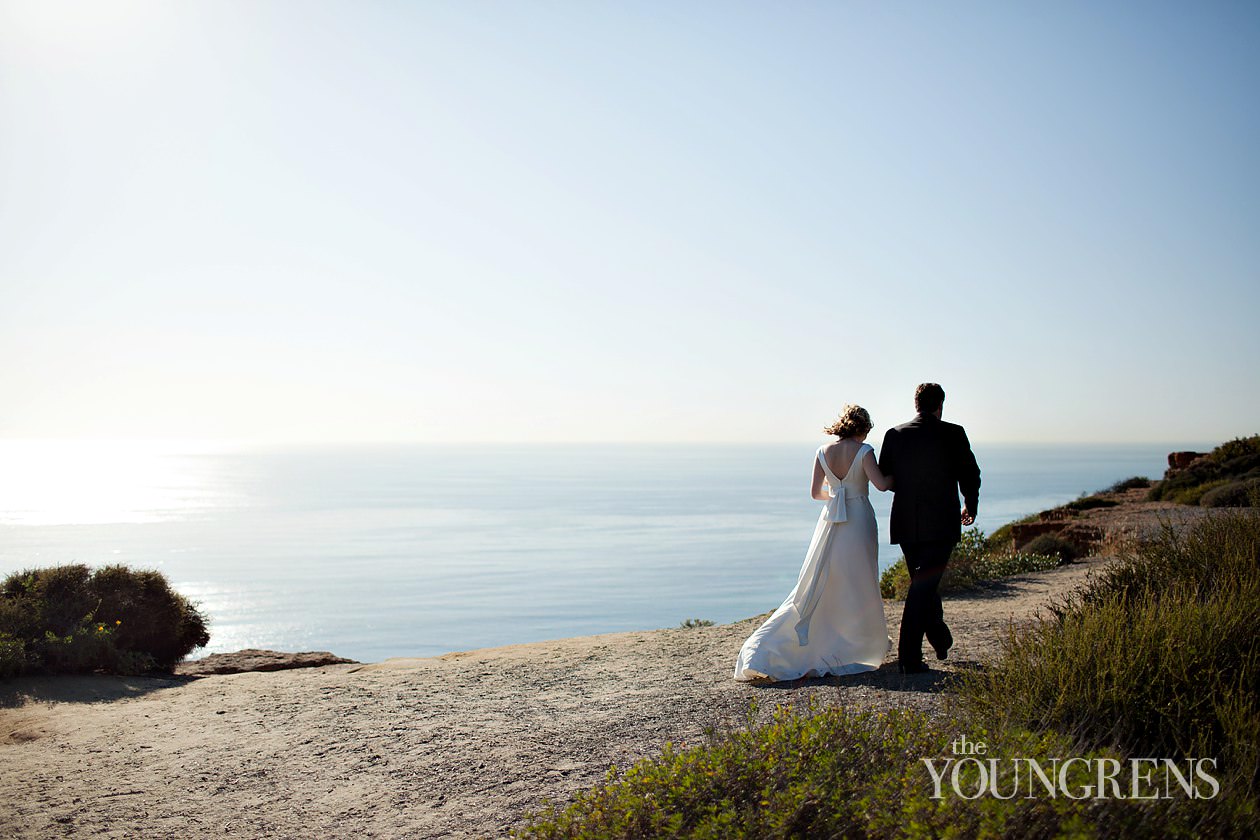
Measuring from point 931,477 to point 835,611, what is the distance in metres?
1.52

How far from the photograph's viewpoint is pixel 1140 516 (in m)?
22.3

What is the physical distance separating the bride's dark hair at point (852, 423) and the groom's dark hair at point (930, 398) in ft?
1.81

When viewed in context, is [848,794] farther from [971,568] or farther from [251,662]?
[971,568]

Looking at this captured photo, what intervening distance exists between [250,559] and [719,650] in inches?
2600

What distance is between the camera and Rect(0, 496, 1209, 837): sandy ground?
5.21 meters

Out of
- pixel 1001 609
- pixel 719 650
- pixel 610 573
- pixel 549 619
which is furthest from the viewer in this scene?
pixel 610 573

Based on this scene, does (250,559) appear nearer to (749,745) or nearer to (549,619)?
(549,619)

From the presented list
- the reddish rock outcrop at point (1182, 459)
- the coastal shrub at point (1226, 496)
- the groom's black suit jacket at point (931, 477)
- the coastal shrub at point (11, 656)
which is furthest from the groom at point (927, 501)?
the reddish rock outcrop at point (1182, 459)

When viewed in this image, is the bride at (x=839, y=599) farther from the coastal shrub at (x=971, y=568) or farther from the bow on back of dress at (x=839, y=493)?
the coastal shrub at (x=971, y=568)

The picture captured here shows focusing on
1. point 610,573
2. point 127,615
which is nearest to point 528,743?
point 127,615

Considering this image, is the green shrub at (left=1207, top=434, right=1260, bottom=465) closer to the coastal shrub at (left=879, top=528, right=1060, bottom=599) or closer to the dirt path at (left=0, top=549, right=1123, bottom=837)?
the coastal shrub at (left=879, top=528, right=1060, bottom=599)

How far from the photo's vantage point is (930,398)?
25.7 feet

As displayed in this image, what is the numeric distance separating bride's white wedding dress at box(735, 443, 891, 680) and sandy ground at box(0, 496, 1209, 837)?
12.5 inches

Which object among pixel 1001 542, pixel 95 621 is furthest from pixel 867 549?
pixel 1001 542
